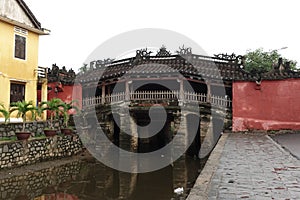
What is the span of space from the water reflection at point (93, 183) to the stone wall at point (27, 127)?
2.29m

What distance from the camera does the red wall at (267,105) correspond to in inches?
626

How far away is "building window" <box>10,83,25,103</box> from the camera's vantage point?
50.7ft

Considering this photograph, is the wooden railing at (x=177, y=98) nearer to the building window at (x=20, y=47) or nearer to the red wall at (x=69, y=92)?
the red wall at (x=69, y=92)

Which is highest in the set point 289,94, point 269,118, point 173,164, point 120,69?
point 120,69

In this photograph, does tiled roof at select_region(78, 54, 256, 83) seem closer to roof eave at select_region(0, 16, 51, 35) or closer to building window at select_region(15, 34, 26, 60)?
roof eave at select_region(0, 16, 51, 35)

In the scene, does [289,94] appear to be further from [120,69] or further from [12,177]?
[12,177]

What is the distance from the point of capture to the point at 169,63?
19.4m

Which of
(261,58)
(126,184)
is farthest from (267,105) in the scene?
(261,58)

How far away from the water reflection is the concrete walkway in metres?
2.26

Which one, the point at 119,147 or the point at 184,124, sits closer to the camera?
the point at 184,124

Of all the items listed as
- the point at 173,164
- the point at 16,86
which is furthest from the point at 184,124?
the point at 16,86

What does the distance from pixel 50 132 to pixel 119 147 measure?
191 inches

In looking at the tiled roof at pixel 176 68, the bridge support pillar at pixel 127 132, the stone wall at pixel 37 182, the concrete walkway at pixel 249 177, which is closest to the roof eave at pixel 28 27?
the tiled roof at pixel 176 68

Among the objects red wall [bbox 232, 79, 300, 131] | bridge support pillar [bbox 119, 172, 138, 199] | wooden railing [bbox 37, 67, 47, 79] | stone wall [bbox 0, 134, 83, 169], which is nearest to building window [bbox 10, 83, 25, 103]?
wooden railing [bbox 37, 67, 47, 79]
